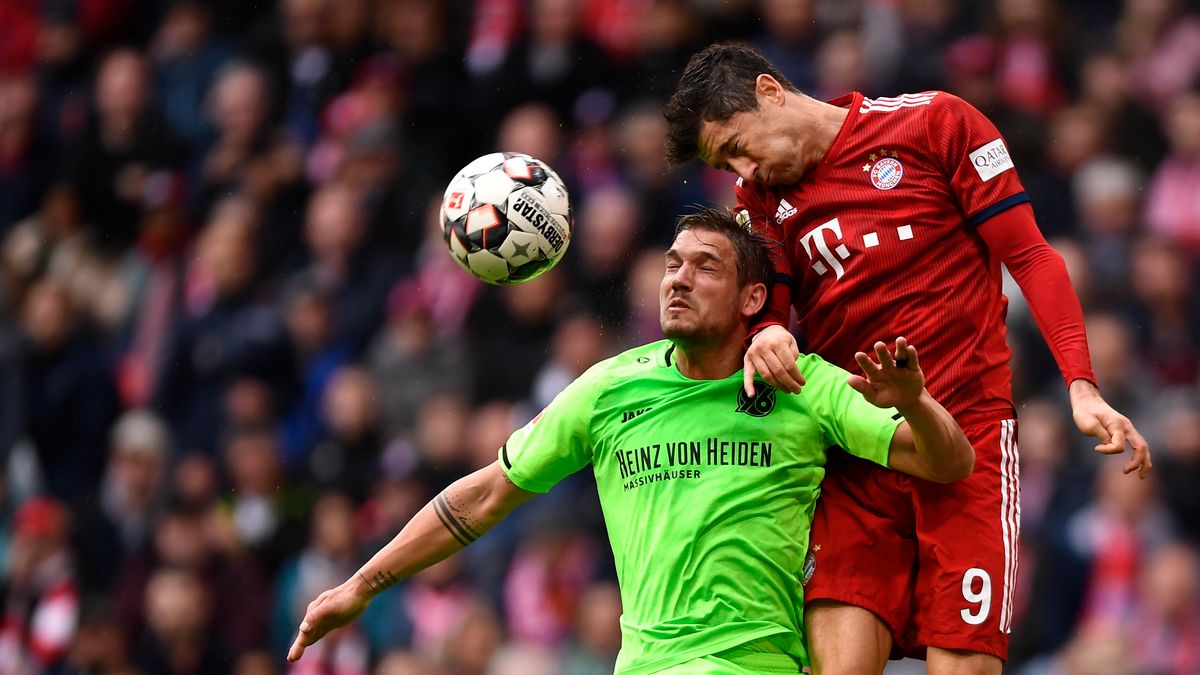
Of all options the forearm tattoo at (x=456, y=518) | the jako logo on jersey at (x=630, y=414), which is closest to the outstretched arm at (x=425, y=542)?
the forearm tattoo at (x=456, y=518)

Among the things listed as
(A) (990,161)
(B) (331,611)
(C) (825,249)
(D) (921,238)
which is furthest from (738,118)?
(B) (331,611)

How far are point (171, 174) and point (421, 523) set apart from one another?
8.48 metres

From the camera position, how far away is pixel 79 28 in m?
14.9

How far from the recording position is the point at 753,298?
17.6ft

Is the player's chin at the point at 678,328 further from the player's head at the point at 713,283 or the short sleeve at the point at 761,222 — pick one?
the short sleeve at the point at 761,222

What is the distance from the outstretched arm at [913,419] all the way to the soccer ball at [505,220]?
139 centimetres

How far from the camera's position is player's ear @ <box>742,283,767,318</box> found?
5.35 m

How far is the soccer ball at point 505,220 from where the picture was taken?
5.72m

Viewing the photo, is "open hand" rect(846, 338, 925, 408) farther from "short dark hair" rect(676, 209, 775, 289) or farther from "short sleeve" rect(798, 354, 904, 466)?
"short dark hair" rect(676, 209, 775, 289)

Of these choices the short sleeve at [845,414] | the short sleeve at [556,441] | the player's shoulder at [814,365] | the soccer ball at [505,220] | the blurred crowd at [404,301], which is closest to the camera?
the short sleeve at [845,414]

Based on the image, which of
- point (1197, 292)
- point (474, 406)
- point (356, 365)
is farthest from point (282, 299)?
point (1197, 292)

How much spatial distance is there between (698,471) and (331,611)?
1223 millimetres

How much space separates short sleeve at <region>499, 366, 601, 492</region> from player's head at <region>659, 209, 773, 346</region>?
37 cm

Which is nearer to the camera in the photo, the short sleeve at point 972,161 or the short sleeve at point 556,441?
the short sleeve at point 972,161
